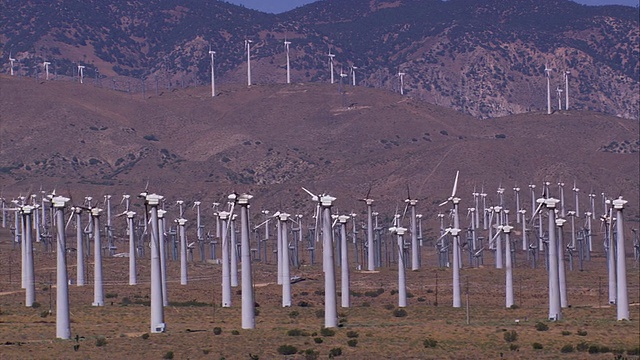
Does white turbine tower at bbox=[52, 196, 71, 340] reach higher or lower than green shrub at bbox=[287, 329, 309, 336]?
higher

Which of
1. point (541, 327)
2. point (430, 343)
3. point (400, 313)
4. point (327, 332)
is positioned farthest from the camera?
point (400, 313)

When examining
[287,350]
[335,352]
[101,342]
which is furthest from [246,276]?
[335,352]

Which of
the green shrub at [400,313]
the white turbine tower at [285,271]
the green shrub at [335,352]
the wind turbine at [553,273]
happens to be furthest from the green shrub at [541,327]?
the white turbine tower at [285,271]

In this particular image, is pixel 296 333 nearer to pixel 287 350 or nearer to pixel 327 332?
pixel 327 332

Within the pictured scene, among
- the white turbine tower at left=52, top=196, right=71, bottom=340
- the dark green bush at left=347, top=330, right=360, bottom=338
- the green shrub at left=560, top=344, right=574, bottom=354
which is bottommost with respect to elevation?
the green shrub at left=560, top=344, right=574, bottom=354

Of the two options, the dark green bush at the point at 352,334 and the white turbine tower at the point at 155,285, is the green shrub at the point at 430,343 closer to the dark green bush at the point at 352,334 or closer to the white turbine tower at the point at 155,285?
the dark green bush at the point at 352,334

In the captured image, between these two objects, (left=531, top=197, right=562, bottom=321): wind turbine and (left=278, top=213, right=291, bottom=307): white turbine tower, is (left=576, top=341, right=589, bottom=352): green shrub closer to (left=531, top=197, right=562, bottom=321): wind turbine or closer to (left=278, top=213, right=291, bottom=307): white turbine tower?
(left=531, top=197, right=562, bottom=321): wind turbine

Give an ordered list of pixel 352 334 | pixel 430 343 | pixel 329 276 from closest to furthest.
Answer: pixel 430 343 < pixel 352 334 < pixel 329 276

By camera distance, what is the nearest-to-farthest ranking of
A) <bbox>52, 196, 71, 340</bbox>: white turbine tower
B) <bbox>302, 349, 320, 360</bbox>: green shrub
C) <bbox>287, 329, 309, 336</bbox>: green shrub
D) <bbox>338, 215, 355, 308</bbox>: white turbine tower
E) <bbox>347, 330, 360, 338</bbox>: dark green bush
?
<bbox>302, 349, 320, 360</bbox>: green shrub < <bbox>52, 196, 71, 340</bbox>: white turbine tower < <bbox>347, 330, 360, 338</bbox>: dark green bush < <bbox>287, 329, 309, 336</bbox>: green shrub < <bbox>338, 215, 355, 308</bbox>: white turbine tower

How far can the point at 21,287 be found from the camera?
149750 mm

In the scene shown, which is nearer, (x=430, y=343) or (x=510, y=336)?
(x=430, y=343)

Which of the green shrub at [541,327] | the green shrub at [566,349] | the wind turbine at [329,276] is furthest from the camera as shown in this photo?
the green shrub at [541,327]

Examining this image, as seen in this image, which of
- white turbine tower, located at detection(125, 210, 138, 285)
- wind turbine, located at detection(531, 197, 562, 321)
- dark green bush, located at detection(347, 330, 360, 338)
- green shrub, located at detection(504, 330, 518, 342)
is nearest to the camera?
green shrub, located at detection(504, 330, 518, 342)

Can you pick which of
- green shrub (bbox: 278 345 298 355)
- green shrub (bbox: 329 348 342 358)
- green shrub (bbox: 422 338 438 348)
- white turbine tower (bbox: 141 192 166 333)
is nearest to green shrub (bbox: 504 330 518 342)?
green shrub (bbox: 422 338 438 348)
